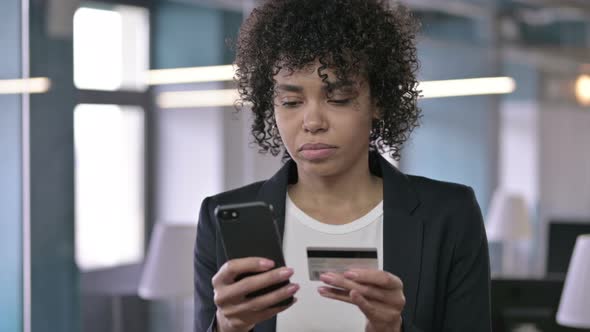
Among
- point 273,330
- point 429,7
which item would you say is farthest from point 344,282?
point 429,7

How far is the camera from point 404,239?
1.85 m

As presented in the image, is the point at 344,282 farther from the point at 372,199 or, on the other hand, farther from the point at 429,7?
the point at 429,7

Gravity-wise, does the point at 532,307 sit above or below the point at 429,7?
below

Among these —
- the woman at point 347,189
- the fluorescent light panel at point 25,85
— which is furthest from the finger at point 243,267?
the fluorescent light panel at point 25,85

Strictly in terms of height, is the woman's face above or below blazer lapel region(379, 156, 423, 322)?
above

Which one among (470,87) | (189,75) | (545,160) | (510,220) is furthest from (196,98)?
(545,160)

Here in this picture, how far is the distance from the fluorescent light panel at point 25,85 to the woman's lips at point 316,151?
1.80 m

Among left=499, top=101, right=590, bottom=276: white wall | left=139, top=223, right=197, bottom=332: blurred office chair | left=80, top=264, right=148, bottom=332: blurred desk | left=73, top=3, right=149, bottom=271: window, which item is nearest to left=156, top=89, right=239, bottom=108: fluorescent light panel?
left=73, top=3, right=149, bottom=271: window

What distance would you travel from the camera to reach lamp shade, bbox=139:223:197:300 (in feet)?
A: 14.3

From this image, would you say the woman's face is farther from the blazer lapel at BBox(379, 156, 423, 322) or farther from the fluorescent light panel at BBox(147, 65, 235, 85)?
the fluorescent light panel at BBox(147, 65, 235, 85)

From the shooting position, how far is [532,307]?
4.26 m

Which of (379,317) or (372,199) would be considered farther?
(372,199)

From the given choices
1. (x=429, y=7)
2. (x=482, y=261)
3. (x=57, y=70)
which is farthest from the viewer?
(x=429, y=7)

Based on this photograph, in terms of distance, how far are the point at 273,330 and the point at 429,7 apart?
8.07 m
